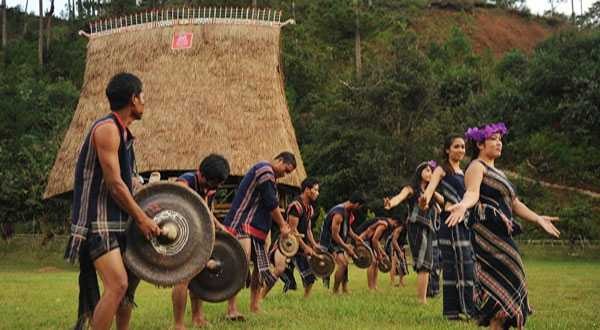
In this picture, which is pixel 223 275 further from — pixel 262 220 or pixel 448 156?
pixel 448 156

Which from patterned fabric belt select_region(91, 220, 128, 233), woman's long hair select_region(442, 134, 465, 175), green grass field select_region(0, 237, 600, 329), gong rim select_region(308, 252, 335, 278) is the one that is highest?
woman's long hair select_region(442, 134, 465, 175)

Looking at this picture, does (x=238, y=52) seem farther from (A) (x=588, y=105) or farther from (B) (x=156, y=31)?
(A) (x=588, y=105)

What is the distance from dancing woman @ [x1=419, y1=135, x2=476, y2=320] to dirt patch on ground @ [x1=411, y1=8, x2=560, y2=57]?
62400mm

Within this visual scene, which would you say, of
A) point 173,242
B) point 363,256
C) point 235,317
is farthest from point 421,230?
point 173,242

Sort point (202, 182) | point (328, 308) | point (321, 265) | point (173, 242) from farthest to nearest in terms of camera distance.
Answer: point (321, 265), point (328, 308), point (202, 182), point (173, 242)

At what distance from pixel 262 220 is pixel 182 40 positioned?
19207 mm

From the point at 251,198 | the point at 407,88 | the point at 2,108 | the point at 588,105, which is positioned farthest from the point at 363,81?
the point at 251,198

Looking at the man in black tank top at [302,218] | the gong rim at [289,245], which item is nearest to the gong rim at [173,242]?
the gong rim at [289,245]

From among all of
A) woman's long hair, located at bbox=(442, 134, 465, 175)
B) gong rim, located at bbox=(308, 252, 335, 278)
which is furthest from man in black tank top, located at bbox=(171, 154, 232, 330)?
gong rim, located at bbox=(308, 252, 335, 278)

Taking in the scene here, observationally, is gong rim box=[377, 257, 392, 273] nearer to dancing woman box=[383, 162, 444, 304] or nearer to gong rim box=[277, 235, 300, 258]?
dancing woman box=[383, 162, 444, 304]

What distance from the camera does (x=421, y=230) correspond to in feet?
36.6

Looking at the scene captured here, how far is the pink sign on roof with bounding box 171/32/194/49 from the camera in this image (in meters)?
27.2

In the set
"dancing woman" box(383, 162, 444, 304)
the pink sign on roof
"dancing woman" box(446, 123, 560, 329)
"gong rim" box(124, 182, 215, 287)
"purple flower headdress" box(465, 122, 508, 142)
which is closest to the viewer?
"gong rim" box(124, 182, 215, 287)

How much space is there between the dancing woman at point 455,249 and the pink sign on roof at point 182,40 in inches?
762
